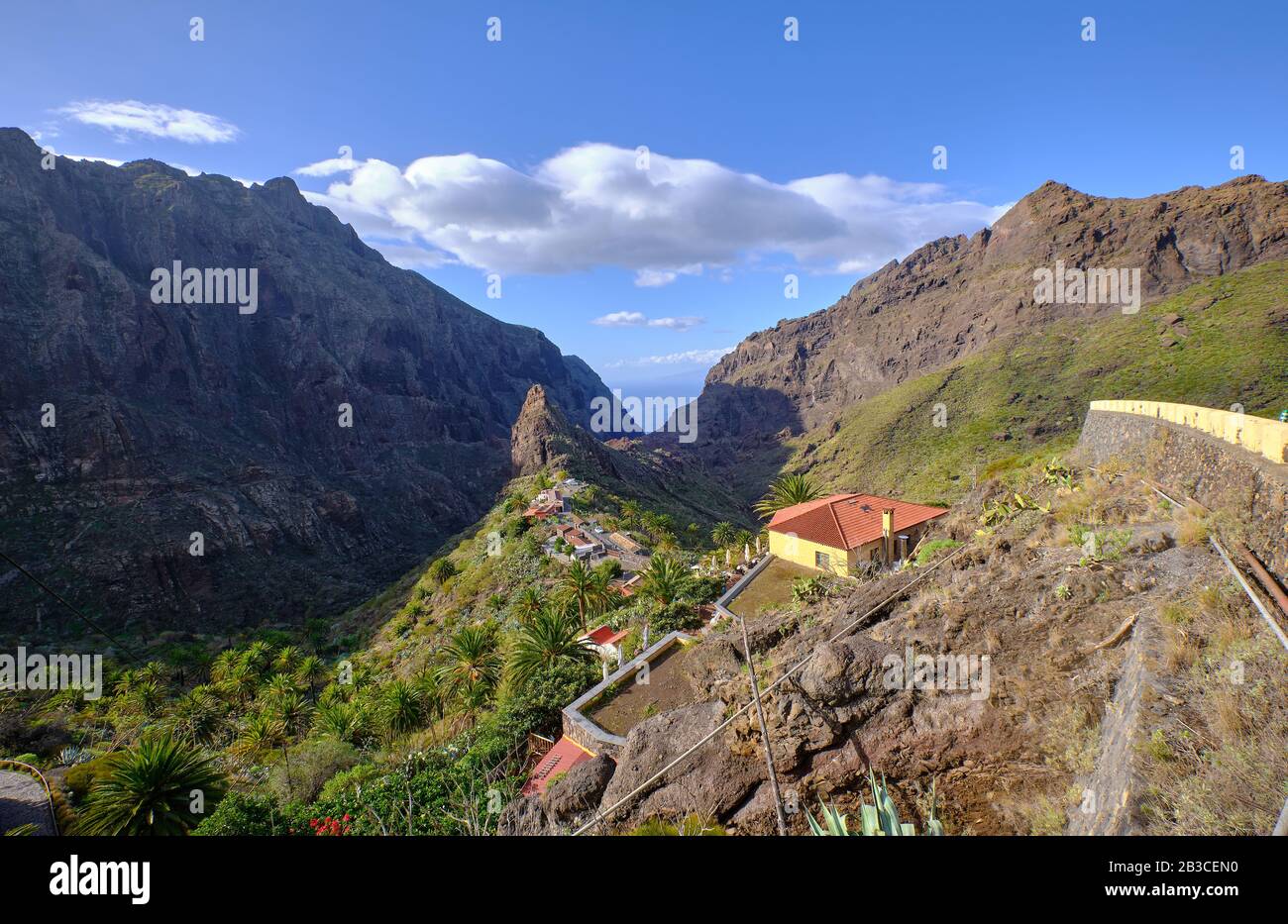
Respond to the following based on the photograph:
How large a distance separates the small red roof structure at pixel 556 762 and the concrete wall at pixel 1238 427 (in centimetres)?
1509

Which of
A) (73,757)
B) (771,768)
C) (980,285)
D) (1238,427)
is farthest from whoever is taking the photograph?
(980,285)

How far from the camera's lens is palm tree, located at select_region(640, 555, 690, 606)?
2638cm

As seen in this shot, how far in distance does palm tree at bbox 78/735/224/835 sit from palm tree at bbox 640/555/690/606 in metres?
17.1

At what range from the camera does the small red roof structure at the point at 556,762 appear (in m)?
15.0

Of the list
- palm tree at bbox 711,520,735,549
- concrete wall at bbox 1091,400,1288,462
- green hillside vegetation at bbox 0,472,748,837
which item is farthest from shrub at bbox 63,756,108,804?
palm tree at bbox 711,520,735,549

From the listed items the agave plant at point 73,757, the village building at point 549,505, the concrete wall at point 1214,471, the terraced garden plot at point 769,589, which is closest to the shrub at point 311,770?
the agave plant at point 73,757

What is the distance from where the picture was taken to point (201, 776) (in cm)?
1631

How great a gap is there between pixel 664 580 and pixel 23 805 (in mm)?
23578

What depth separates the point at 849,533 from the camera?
86.9ft

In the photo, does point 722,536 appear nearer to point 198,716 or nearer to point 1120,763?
point 198,716

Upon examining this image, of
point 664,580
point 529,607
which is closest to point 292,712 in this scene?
point 529,607

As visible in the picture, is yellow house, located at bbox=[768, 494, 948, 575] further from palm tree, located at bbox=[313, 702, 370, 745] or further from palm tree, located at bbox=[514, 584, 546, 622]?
palm tree, located at bbox=[313, 702, 370, 745]
